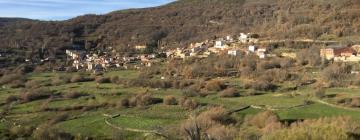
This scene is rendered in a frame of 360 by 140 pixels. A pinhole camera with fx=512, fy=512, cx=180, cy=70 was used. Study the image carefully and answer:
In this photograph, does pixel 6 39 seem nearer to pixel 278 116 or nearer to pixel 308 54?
pixel 308 54

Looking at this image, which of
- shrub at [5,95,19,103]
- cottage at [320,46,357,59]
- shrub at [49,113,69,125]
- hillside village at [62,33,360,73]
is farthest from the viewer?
hillside village at [62,33,360,73]

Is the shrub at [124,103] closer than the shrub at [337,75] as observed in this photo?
Yes

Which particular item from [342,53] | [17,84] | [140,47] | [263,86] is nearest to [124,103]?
[263,86]

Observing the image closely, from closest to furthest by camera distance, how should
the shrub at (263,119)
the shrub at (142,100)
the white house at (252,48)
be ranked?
the shrub at (263,119) → the shrub at (142,100) → the white house at (252,48)

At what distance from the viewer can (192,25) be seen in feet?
244

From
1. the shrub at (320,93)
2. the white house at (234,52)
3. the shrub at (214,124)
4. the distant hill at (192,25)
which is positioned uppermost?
the distant hill at (192,25)

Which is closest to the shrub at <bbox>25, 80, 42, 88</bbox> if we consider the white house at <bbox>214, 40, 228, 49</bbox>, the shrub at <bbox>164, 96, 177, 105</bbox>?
the shrub at <bbox>164, 96, 177, 105</bbox>

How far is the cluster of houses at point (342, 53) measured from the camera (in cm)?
3991

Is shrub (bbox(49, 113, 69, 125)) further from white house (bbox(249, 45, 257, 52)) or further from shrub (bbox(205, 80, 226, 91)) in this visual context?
white house (bbox(249, 45, 257, 52))

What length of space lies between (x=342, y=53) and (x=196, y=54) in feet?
53.4

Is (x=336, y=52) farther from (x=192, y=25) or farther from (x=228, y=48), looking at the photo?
(x=192, y=25)

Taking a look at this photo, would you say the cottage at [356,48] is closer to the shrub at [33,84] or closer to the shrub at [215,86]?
the shrub at [215,86]

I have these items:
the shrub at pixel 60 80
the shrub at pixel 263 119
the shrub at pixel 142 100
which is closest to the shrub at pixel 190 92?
the shrub at pixel 142 100

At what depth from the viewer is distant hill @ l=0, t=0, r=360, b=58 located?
52938 millimetres
